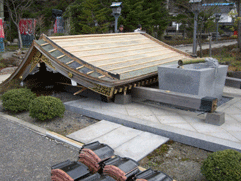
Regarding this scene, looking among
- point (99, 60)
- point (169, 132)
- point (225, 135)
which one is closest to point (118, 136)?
point (169, 132)

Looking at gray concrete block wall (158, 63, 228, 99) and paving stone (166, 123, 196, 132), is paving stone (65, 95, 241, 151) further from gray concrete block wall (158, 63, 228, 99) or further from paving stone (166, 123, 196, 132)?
gray concrete block wall (158, 63, 228, 99)

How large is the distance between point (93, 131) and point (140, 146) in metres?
1.27

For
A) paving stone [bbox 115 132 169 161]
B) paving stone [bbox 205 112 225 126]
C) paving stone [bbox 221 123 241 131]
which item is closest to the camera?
paving stone [bbox 115 132 169 161]

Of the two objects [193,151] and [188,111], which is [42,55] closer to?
[188,111]

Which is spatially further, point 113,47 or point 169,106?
point 113,47

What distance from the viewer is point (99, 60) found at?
7.14 metres

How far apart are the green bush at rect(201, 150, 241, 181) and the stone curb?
3.34ft

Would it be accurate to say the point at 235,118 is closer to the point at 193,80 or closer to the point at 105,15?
the point at 193,80

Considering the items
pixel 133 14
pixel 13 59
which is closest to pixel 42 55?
pixel 13 59

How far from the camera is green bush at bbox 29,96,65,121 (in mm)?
5934

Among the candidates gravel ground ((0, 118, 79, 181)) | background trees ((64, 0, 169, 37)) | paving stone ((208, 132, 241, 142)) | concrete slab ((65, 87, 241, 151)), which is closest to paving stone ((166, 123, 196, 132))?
concrete slab ((65, 87, 241, 151))

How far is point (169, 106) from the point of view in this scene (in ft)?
23.0

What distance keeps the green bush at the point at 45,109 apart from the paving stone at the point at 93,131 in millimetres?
974

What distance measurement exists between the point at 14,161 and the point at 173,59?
6813mm
